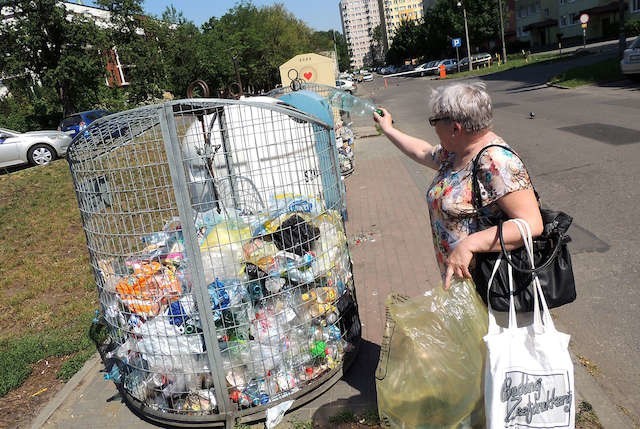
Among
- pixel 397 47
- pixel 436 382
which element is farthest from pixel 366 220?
pixel 397 47

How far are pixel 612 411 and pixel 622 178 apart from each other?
5.17 metres

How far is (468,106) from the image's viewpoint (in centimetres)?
214

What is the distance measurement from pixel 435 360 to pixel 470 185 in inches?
31.0

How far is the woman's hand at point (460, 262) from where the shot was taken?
2.13 metres

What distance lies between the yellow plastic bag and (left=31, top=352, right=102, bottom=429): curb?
2.35 meters

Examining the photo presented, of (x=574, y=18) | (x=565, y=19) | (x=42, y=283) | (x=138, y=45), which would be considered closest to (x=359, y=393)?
(x=42, y=283)

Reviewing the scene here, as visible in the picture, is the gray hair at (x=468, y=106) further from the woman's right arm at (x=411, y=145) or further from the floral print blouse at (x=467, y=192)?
the woman's right arm at (x=411, y=145)

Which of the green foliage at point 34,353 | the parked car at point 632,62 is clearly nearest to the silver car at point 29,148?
the green foliage at point 34,353

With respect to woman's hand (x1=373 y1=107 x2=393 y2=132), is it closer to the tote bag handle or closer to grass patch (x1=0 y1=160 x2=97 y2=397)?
→ the tote bag handle

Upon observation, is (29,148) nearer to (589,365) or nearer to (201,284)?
(201,284)

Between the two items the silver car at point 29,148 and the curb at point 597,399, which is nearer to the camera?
the curb at point 597,399

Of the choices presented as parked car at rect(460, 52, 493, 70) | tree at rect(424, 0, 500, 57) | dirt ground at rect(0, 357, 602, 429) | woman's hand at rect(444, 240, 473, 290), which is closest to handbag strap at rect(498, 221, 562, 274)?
woman's hand at rect(444, 240, 473, 290)

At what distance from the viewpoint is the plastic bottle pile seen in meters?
2.87

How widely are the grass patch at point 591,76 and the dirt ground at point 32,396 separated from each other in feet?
62.4
